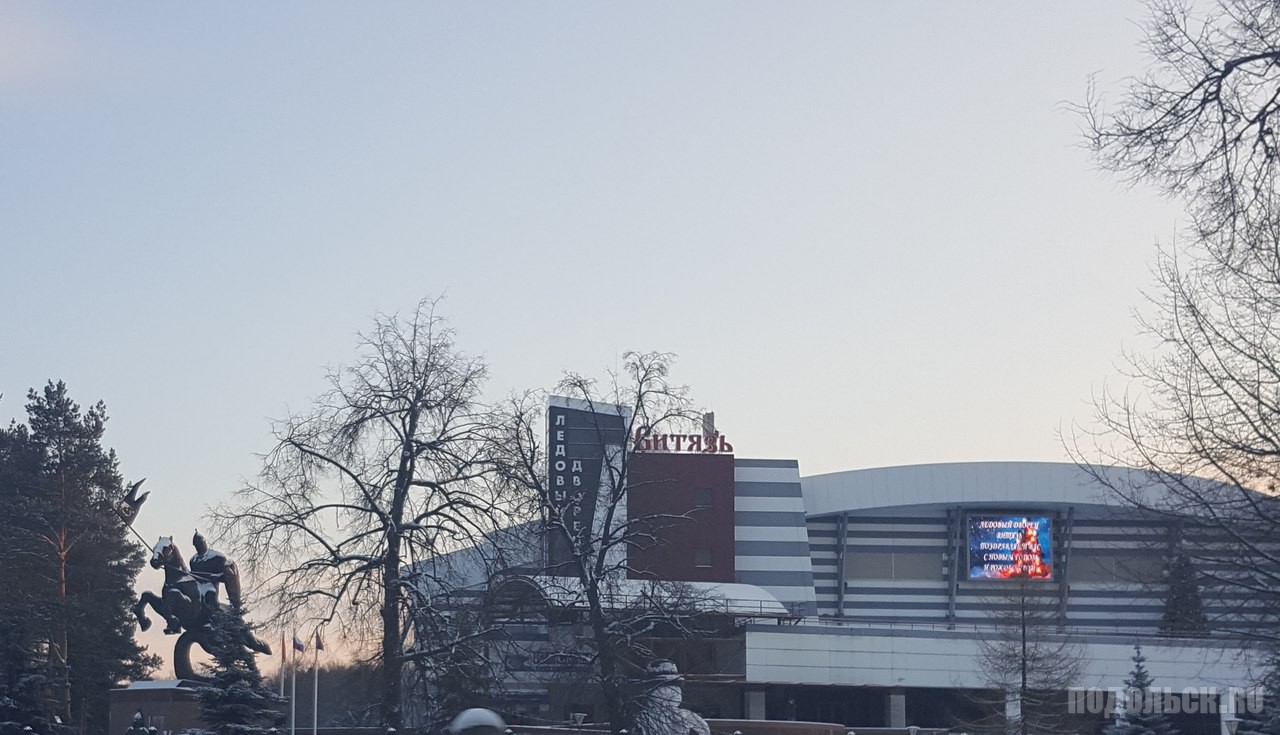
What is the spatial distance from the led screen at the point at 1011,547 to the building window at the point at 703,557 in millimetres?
18541

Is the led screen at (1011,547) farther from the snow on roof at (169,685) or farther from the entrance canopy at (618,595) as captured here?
the snow on roof at (169,685)

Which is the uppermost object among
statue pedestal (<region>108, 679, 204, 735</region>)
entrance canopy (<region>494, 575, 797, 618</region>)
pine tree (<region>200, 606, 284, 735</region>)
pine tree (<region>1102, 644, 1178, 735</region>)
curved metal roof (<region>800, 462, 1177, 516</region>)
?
curved metal roof (<region>800, 462, 1177, 516</region>)

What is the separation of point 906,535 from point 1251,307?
7223cm

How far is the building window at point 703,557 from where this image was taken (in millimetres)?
69938

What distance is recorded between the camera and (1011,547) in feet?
260

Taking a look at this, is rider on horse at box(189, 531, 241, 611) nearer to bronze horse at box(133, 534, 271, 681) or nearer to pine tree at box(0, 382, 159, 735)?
bronze horse at box(133, 534, 271, 681)

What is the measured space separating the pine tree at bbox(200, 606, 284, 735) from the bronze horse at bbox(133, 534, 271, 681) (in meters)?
8.04

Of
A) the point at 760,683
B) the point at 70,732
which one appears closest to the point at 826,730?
the point at 760,683

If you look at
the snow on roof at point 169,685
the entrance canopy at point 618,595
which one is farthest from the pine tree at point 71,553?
the entrance canopy at point 618,595

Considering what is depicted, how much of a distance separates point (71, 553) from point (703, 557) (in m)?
31.0

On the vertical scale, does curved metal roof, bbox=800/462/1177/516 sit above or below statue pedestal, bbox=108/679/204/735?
above

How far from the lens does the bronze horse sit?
129 ft

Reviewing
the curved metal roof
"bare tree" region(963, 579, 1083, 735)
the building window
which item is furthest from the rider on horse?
the curved metal roof

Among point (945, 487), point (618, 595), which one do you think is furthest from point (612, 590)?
point (945, 487)
